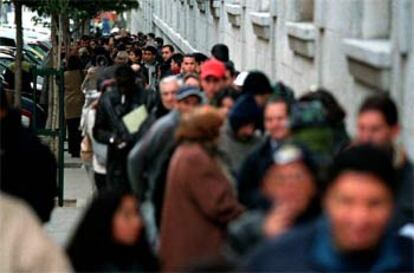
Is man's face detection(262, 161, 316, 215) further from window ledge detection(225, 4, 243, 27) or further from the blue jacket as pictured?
window ledge detection(225, 4, 243, 27)

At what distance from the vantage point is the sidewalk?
1728cm

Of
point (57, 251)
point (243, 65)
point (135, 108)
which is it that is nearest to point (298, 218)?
point (57, 251)

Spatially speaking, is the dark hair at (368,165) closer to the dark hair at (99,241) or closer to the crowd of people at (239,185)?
the crowd of people at (239,185)

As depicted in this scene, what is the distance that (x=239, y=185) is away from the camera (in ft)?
32.7

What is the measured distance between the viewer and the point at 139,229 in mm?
7602

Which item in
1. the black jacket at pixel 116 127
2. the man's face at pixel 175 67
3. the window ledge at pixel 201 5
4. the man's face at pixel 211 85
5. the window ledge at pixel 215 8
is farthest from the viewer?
the window ledge at pixel 201 5

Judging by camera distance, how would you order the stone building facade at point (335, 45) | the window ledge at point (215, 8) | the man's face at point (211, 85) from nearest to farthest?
the stone building facade at point (335, 45) < the man's face at point (211, 85) < the window ledge at point (215, 8)

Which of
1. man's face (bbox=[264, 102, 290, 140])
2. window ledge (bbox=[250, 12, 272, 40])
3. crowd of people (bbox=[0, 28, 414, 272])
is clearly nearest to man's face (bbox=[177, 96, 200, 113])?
crowd of people (bbox=[0, 28, 414, 272])

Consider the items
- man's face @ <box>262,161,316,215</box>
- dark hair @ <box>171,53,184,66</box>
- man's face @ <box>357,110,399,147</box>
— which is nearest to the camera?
man's face @ <box>262,161,316,215</box>

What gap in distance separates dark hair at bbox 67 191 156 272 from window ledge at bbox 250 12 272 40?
11.1 metres

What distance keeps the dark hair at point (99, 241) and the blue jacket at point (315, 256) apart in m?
1.27

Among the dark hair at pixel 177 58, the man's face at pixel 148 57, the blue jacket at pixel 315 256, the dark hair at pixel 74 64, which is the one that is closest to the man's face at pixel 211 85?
the blue jacket at pixel 315 256

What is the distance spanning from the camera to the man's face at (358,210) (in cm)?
612

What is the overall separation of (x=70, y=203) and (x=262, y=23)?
3630 mm
